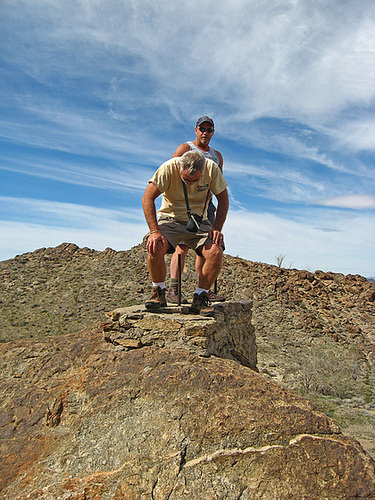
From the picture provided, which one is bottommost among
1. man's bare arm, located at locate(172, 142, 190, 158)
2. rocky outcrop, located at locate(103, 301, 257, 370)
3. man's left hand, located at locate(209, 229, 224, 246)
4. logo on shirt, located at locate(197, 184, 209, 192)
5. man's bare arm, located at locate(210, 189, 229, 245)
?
rocky outcrop, located at locate(103, 301, 257, 370)

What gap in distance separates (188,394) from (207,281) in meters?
1.28

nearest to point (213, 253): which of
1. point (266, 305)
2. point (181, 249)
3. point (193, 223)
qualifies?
point (193, 223)

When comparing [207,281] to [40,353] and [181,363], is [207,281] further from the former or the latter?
[40,353]

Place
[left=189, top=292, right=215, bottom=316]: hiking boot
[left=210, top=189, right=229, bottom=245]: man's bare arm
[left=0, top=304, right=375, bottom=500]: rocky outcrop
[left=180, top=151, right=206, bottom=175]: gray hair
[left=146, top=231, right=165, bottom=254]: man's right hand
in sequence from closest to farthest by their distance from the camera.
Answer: [left=0, top=304, right=375, bottom=500]: rocky outcrop, [left=180, top=151, right=206, bottom=175]: gray hair, [left=146, top=231, right=165, bottom=254]: man's right hand, [left=189, top=292, right=215, bottom=316]: hiking boot, [left=210, top=189, right=229, bottom=245]: man's bare arm

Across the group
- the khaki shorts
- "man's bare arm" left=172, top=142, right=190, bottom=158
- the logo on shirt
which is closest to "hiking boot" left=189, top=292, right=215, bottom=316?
the khaki shorts

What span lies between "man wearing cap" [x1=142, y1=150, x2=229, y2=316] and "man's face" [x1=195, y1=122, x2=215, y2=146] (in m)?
0.65

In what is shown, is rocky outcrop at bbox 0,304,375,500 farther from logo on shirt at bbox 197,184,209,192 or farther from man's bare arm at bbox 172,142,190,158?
man's bare arm at bbox 172,142,190,158

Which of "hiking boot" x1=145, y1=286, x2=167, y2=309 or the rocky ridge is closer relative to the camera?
"hiking boot" x1=145, y1=286, x2=167, y2=309

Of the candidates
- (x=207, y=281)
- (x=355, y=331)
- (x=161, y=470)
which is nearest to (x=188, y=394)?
(x=161, y=470)

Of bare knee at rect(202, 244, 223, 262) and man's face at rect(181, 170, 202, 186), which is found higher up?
man's face at rect(181, 170, 202, 186)

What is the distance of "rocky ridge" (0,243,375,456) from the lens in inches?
394

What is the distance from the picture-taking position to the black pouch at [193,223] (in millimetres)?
4000

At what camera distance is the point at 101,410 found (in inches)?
120

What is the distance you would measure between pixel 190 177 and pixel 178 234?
2.05 ft
